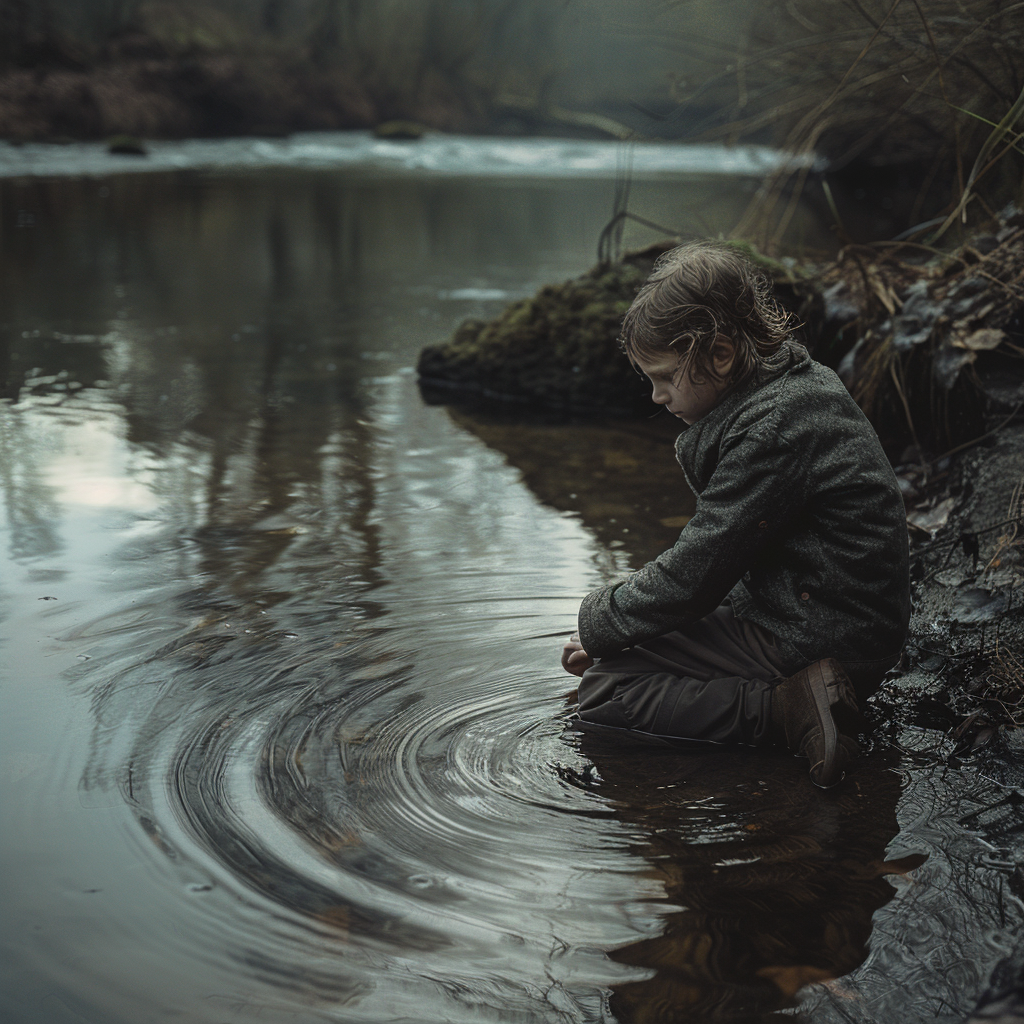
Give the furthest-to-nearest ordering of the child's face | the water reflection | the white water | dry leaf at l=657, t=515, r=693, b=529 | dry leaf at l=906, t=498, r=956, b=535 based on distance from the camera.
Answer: the white water
dry leaf at l=657, t=515, r=693, b=529
dry leaf at l=906, t=498, r=956, b=535
the child's face
the water reflection

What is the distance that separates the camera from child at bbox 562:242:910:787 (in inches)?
81.0

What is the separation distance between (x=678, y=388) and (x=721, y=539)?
1.05ft

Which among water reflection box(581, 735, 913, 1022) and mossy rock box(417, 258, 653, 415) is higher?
mossy rock box(417, 258, 653, 415)

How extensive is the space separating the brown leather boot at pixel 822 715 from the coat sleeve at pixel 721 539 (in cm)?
23

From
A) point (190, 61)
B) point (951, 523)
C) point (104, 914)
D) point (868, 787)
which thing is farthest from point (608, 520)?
point (190, 61)

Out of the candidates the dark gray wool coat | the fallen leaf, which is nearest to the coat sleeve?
the dark gray wool coat

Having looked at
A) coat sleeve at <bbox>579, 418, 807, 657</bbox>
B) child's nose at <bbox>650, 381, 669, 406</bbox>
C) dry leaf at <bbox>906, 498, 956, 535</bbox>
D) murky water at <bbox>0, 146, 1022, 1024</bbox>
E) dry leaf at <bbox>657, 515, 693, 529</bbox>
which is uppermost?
child's nose at <bbox>650, 381, 669, 406</bbox>

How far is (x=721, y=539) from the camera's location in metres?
2.07

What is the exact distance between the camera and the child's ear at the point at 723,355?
2.09m

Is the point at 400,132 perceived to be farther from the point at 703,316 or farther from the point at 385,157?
the point at 703,316

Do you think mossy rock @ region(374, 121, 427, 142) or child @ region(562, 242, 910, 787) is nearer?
child @ region(562, 242, 910, 787)

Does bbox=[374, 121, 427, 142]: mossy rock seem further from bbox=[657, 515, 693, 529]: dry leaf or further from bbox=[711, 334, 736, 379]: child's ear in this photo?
bbox=[711, 334, 736, 379]: child's ear

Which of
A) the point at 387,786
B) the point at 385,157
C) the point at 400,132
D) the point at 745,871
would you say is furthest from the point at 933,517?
the point at 400,132

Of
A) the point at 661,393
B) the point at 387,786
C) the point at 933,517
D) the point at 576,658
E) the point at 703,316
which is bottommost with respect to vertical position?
the point at 387,786
